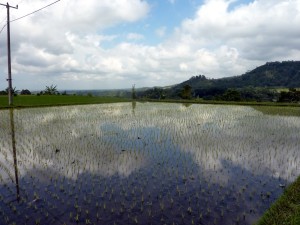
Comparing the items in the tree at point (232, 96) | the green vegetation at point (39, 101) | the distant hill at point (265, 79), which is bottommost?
the green vegetation at point (39, 101)

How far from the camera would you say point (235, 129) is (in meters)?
15.6

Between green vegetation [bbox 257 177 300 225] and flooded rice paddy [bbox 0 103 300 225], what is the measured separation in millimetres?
271

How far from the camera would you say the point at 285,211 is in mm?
5199

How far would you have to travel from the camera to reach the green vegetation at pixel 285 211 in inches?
189

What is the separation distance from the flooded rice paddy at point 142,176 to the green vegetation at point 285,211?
271 mm

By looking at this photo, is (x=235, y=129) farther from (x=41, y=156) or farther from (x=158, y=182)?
(x=41, y=156)

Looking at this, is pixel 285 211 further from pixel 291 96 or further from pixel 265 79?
pixel 265 79

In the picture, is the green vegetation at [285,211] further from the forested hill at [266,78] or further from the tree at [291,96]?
the forested hill at [266,78]

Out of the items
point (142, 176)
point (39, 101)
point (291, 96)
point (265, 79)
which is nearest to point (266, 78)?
point (265, 79)

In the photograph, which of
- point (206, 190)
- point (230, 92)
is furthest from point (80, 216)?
point (230, 92)

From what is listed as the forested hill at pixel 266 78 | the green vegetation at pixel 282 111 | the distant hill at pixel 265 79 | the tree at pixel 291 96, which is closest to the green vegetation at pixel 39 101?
the green vegetation at pixel 282 111

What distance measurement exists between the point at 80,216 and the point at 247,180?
472 centimetres

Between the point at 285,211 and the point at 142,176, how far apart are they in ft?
12.4

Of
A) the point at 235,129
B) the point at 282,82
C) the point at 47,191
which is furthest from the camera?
the point at 282,82
